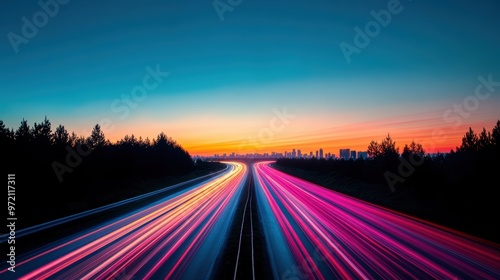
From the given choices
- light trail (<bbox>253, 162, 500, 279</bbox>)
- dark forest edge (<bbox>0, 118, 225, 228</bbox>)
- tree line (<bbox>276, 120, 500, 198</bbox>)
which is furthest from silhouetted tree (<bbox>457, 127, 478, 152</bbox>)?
dark forest edge (<bbox>0, 118, 225, 228</bbox>)

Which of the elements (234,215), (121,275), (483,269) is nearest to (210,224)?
(234,215)

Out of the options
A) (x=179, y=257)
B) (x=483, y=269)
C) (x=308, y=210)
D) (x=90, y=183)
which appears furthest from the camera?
(x=90, y=183)

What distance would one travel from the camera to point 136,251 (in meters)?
10.8

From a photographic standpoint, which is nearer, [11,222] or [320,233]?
[320,233]

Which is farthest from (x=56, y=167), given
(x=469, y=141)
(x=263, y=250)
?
(x=469, y=141)

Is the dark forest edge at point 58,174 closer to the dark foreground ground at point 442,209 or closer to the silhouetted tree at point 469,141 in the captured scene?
the dark foreground ground at point 442,209

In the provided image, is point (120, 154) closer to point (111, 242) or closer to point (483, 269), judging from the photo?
point (111, 242)

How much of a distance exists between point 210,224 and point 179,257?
564 centimetres

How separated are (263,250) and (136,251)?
5147mm

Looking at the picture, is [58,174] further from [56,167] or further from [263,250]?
[263,250]

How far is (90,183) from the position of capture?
3116 cm

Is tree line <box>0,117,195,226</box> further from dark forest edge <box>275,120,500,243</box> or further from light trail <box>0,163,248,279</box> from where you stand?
dark forest edge <box>275,120,500,243</box>

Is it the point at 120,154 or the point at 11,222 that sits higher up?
the point at 120,154

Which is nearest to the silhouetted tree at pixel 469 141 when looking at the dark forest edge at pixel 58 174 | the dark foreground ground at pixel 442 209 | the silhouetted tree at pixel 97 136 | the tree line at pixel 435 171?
the tree line at pixel 435 171
